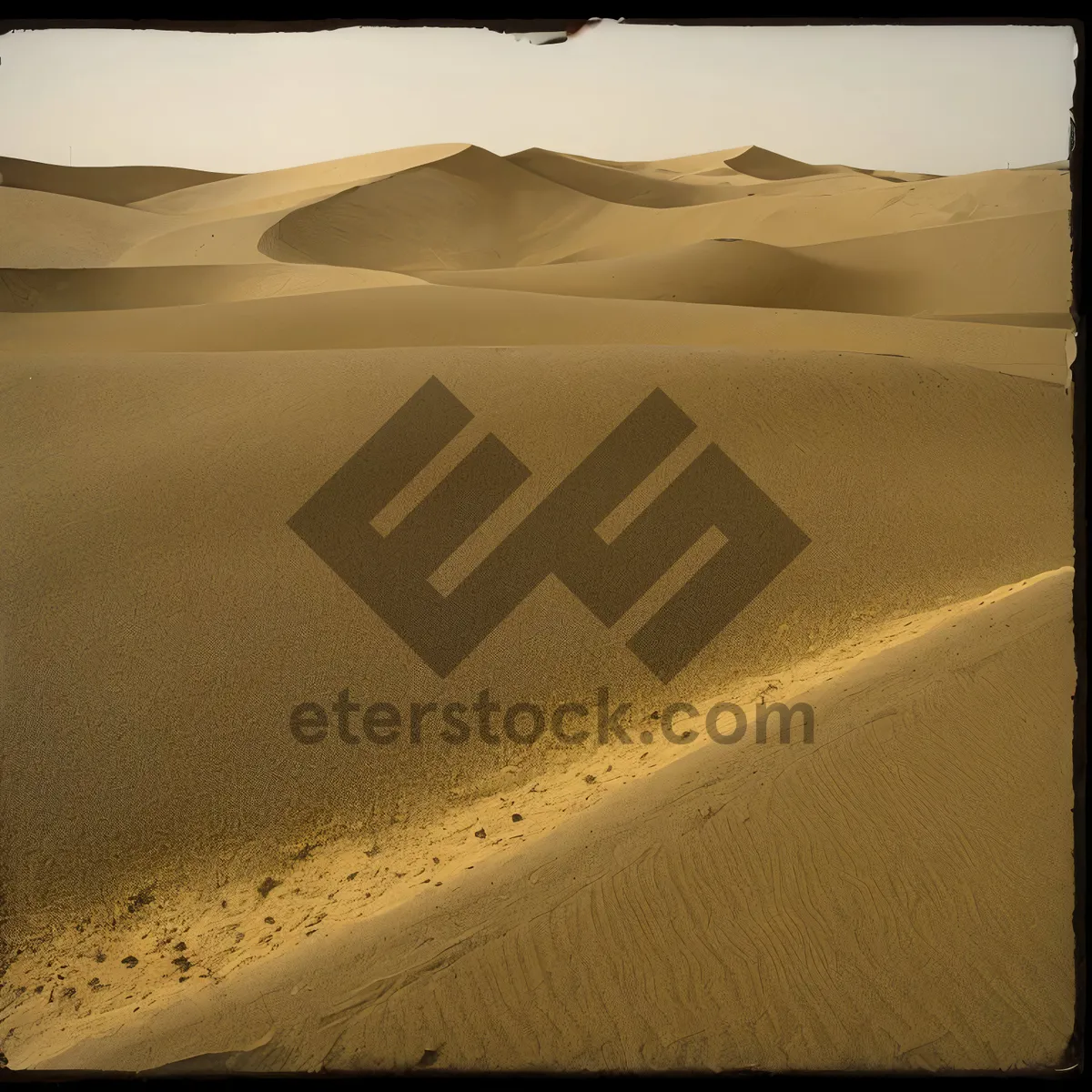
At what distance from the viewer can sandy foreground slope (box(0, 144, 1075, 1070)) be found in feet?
10.2

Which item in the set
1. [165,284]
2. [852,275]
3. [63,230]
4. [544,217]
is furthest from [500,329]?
[544,217]

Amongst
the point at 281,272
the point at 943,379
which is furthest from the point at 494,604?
the point at 281,272

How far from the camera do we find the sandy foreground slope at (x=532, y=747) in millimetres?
3109

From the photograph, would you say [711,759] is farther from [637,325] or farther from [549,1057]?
[637,325]

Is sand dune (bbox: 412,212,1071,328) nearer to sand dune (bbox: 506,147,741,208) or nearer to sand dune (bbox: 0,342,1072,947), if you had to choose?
sand dune (bbox: 0,342,1072,947)

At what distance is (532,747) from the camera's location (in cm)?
517

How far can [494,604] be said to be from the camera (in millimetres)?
6004

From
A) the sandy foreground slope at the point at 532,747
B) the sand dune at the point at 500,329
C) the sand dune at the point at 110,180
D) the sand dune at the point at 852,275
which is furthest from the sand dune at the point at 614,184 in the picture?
the sandy foreground slope at the point at 532,747

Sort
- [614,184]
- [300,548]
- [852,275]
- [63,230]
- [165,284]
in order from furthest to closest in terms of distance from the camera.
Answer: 1. [614,184]
2. [63,230]
3. [852,275]
4. [165,284]
5. [300,548]

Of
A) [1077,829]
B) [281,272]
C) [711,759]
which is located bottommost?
[711,759]

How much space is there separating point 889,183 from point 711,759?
87.0 feet

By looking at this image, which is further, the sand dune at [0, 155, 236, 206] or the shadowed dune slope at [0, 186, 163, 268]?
the sand dune at [0, 155, 236, 206]

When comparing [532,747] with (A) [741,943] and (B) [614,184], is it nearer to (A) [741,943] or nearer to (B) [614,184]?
(A) [741,943]

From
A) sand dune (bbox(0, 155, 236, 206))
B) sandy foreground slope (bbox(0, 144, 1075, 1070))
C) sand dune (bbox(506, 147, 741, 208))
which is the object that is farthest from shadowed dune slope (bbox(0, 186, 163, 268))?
sand dune (bbox(506, 147, 741, 208))
